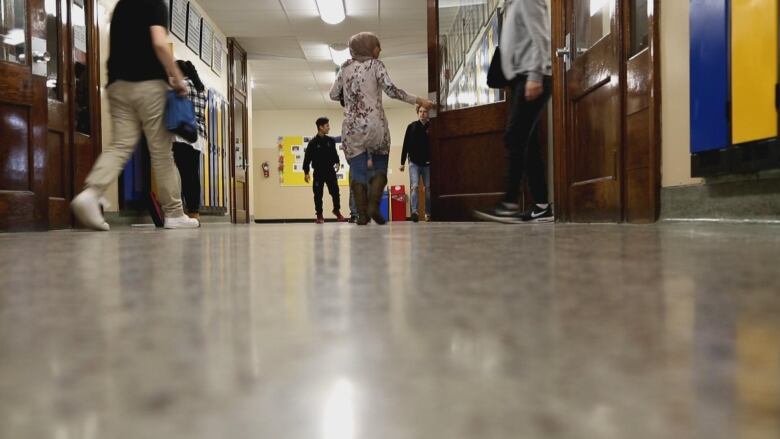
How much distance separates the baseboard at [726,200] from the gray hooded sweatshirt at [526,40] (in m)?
0.88

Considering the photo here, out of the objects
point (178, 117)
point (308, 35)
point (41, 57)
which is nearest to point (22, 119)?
point (41, 57)

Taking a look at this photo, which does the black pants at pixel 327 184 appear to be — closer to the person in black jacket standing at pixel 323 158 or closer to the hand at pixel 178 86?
the person in black jacket standing at pixel 323 158

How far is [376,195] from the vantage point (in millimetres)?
3889

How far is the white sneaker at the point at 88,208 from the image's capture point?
2842 mm

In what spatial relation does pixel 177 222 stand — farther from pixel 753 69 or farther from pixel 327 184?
pixel 327 184

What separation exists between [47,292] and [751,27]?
2102 mm

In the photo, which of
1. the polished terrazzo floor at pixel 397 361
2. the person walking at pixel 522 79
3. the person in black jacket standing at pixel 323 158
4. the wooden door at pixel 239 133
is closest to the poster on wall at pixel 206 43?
the wooden door at pixel 239 133

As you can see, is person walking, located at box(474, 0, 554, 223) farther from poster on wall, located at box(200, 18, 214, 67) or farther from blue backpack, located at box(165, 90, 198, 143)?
poster on wall, located at box(200, 18, 214, 67)

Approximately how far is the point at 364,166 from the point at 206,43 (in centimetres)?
451

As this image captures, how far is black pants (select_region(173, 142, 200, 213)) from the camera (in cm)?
488

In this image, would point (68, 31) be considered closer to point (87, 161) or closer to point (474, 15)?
point (87, 161)

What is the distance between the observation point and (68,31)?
13.8 ft

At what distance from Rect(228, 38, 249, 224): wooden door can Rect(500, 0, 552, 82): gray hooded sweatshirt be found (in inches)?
243

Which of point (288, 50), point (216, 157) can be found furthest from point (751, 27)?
point (288, 50)
